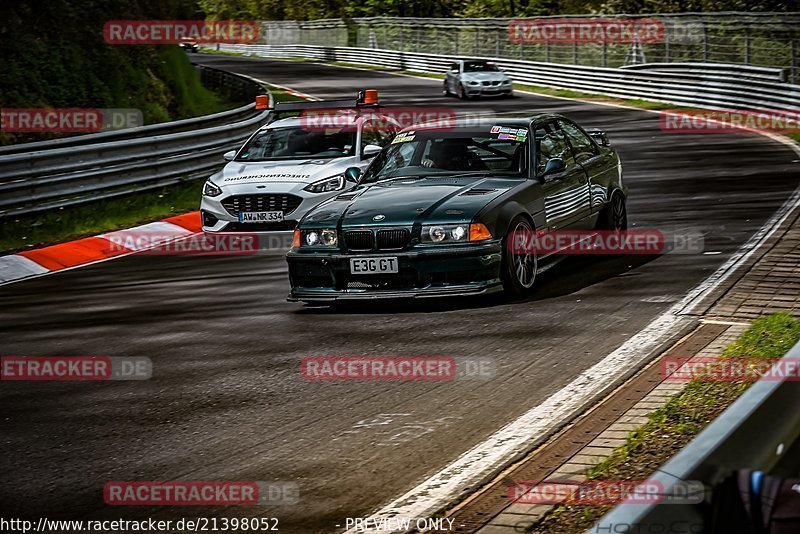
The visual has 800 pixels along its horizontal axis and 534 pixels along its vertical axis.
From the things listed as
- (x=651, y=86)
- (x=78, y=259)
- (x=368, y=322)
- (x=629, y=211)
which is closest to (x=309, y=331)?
(x=368, y=322)

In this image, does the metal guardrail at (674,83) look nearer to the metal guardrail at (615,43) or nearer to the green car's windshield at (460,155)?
the metal guardrail at (615,43)

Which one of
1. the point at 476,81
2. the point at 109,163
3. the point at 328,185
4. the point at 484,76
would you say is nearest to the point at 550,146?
the point at 328,185

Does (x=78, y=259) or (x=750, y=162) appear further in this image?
(x=750, y=162)

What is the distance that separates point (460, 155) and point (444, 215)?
146 cm

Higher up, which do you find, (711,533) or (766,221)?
(711,533)

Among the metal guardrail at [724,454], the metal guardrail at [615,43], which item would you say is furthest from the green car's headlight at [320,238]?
the metal guardrail at [615,43]

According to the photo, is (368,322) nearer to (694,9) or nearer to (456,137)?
(456,137)

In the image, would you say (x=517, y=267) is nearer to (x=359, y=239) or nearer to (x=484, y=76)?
(x=359, y=239)

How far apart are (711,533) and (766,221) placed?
437 inches

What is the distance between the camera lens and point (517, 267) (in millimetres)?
9570

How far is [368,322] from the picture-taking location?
9.06 metres

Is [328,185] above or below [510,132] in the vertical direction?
below

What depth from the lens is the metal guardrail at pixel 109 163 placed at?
15.0 m

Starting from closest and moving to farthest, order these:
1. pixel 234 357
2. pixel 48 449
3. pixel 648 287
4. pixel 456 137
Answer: pixel 48 449
pixel 234 357
pixel 648 287
pixel 456 137
